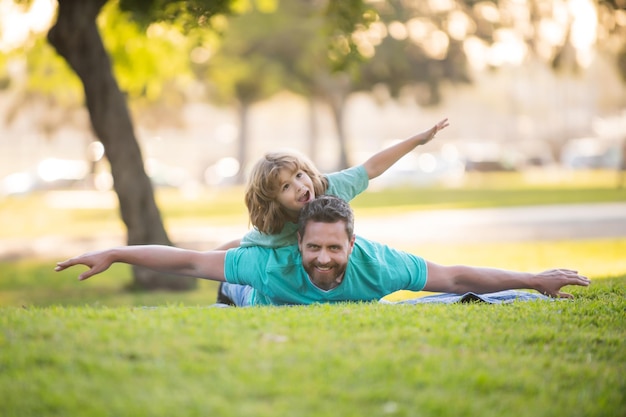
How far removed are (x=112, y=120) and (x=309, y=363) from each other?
9.37m

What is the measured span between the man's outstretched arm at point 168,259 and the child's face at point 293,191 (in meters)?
0.61

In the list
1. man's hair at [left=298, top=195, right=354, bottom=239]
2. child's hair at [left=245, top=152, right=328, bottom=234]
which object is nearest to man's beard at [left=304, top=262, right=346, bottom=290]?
man's hair at [left=298, top=195, right=354, bottom=239]

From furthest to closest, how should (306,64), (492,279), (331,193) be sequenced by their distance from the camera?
(306,64) < (331,193) < (492,279)

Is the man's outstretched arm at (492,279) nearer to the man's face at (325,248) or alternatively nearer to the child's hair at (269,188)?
the man's face at (325,248)

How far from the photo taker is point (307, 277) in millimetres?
6273

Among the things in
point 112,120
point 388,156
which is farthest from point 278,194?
point 112,120

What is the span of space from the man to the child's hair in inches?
8.5

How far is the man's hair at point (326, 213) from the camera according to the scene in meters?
5.94

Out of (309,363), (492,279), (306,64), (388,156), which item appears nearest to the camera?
(309,363)

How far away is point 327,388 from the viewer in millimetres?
3904

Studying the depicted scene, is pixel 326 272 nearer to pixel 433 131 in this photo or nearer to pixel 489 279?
pixel 489 279

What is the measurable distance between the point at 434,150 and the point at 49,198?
226 ft

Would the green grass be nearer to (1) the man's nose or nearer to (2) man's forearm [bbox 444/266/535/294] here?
(1) the man's nose

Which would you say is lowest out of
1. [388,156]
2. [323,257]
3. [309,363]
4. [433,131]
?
[309,363]
